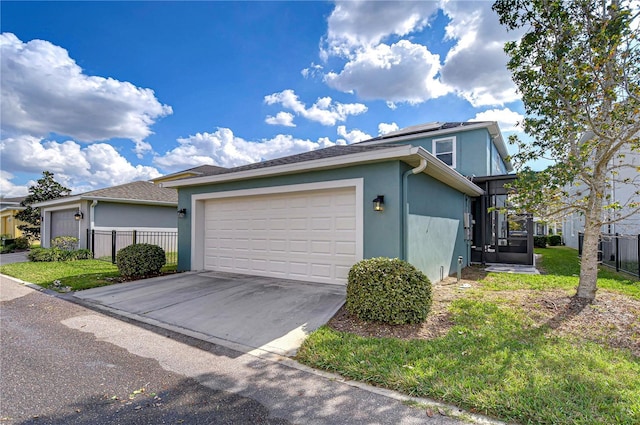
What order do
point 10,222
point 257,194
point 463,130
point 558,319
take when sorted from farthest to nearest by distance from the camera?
point 10,222, point 463,130, point 257,194, point 558,319

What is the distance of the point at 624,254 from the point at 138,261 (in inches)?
588

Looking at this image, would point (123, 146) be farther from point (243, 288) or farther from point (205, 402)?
point (205, 402)

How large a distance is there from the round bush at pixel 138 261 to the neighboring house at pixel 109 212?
21.3ft

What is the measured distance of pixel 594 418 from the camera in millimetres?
2367

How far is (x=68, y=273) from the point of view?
9609 millimetres

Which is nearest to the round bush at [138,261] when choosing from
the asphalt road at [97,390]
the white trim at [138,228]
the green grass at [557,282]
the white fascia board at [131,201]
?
the asphalt road at [97,390]

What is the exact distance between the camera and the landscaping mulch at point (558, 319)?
414 centimetres

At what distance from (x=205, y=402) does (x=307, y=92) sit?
11.8 metres

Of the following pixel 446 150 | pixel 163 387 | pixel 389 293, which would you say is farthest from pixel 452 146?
pixel 163 387

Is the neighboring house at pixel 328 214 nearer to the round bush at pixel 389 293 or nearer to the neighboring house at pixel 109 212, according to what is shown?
the round bush at pixel 389 293

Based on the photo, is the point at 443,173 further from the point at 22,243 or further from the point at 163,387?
the point at 22,243

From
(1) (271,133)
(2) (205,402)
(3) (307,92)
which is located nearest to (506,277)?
(2) (205,402)

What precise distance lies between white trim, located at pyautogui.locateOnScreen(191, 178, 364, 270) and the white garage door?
0.52 ft

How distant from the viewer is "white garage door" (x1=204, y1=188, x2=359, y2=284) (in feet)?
22.5
